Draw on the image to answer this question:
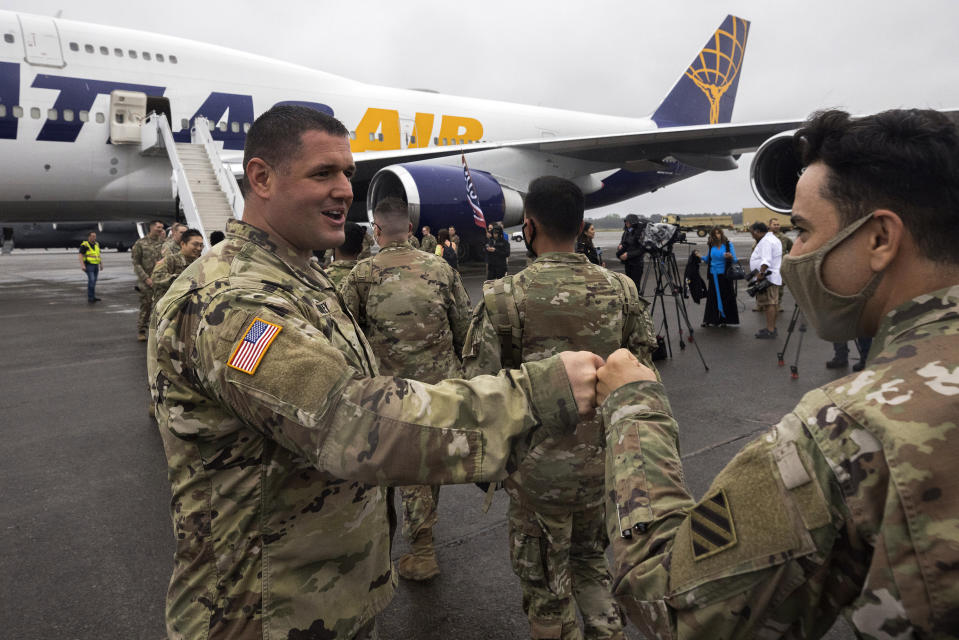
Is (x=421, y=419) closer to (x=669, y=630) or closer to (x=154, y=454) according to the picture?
(x=669, y=630)

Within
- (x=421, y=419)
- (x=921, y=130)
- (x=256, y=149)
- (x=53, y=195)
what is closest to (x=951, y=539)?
(x=921, y=130)

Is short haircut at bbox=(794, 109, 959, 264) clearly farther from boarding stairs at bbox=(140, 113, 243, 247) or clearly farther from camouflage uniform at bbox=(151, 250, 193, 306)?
boarding stairs at bbox=(140, 113, 243, 247)

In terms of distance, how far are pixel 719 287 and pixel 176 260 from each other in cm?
714

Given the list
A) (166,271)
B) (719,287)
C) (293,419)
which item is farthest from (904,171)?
(719,287)

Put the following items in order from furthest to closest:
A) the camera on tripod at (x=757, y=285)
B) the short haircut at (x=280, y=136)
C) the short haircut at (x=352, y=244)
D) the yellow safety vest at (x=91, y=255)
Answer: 1. the yellow safety vest at (x=91, y=255)
2. the camera on tripod at (x=757, y=285)
3. the short haircut at (x=352, y=244)
4. the short haircut at (x=280, y=136)

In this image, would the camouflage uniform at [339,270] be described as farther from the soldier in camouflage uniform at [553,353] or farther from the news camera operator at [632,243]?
the news camera operator at [632,243]

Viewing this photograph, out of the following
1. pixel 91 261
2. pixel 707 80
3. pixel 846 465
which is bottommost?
pixel 91 261

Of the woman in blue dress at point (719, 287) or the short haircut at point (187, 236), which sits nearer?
the short haircut at point (187, 236)

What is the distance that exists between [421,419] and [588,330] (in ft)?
4.73

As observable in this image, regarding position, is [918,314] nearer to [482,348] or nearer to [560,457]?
[560,457]

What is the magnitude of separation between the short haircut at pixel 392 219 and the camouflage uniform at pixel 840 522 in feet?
9.66

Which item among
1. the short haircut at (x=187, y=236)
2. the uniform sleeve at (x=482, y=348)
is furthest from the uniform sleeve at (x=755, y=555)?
the short haircut at (x=187, y=236)

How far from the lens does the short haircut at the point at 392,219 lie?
3668 mm

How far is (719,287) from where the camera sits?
888 cm
